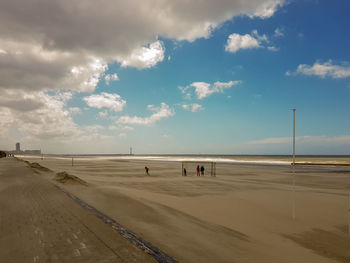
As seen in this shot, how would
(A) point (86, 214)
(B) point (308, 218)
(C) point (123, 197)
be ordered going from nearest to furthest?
(A) point (86, 214) < (B) point (308, 218) < (C) point (123, 197)

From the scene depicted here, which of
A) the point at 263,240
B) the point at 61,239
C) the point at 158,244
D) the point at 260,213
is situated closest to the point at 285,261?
the point at 263,240

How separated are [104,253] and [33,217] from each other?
198 inches

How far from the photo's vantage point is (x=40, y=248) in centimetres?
566

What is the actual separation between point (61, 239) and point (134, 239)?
2.10 m

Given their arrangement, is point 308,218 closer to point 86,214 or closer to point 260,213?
point 260,213

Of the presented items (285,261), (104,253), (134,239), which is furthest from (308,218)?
(104,253)

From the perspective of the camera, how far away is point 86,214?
28.9 feet

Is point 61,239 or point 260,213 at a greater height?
point 61,239

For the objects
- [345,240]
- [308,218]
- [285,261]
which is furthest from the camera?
[308,218]

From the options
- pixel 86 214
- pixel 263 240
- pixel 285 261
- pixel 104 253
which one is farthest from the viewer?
pixel 86 214

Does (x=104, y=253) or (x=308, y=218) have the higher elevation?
(x=104, y=253)

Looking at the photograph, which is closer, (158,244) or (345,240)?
(158,244)

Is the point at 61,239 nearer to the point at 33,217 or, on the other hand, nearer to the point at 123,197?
the point at 33,217

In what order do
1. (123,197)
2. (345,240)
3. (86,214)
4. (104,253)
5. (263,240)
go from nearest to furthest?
(104,253) < (263,240) < (345,240) < (86,214) < (123,197)
